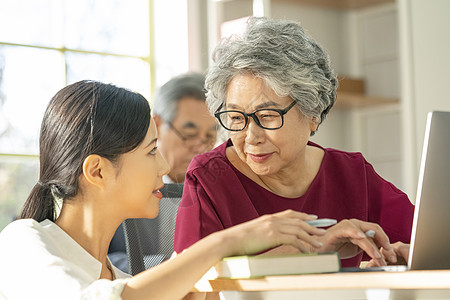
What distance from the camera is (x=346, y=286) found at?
100 centimetres

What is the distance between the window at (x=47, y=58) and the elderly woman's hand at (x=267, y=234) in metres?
2.57

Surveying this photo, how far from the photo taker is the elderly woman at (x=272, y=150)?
66.1 inches

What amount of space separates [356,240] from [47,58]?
2953mm

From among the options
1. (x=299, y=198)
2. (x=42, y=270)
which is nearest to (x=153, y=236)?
(x=299, y=198)

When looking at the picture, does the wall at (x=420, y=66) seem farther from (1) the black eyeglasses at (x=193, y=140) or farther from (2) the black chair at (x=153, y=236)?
(2) the black chair at (x=153, y=236)

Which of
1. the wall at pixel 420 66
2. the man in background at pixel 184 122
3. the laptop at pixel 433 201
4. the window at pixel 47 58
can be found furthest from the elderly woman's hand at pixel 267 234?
the wall at pixel 420 66

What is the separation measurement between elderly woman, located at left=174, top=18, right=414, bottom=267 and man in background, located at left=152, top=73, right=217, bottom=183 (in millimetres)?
1094

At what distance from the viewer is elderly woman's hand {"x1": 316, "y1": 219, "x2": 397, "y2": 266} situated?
1.25 metres

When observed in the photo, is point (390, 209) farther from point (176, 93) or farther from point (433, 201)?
point (176, 93)

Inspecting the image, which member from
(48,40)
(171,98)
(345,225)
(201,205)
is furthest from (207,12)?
(345,225)

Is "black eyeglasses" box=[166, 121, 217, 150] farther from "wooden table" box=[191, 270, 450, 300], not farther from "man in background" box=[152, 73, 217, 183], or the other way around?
"wooden table" box=[191, 270, 450, 300]

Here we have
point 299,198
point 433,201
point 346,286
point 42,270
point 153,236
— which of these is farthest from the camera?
point 153,236

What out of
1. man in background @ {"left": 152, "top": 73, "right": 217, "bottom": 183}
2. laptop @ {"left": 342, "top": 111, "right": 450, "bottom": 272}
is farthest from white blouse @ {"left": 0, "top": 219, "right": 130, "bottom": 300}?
man in background @ {"left": 152, "top": 73, "right": 217, "bottom": 183}

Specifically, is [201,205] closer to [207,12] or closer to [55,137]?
[55,137]
